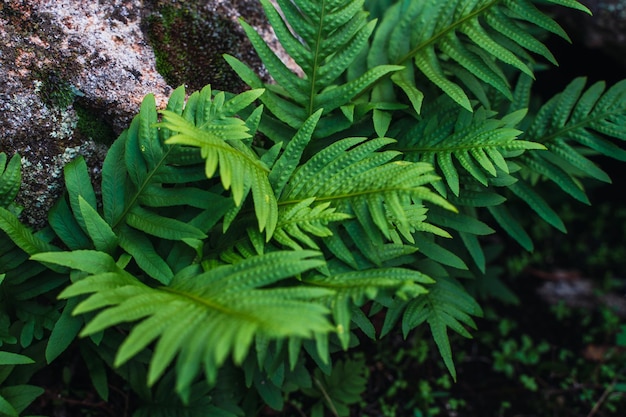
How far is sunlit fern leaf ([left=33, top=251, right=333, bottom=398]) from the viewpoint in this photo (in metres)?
1.47

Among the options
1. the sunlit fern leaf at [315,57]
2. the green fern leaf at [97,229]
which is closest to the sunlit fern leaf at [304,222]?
the sunlit fern leaf at [315,57]

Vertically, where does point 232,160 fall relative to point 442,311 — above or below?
above

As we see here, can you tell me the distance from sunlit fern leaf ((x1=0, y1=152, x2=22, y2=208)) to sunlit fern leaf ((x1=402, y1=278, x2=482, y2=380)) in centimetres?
156

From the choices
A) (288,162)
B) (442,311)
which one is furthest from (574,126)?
(288,162)

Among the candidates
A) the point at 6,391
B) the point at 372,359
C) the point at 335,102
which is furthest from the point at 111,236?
the point at 372,359

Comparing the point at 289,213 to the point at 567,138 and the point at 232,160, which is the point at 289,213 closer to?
the point at 232,160

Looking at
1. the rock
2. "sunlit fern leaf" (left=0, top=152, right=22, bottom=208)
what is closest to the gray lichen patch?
"sunlit fern leaf" (left=0, top=152, right=22, bottom=208)

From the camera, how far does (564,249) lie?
150 inches

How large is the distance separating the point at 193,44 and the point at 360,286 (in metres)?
1.33

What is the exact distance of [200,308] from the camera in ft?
5.62

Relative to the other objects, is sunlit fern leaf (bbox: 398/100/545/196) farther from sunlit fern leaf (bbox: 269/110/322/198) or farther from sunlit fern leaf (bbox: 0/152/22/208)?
sunlit fern leaf (bbox: 0/152/22/208)

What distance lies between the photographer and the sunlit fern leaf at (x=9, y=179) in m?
2.09

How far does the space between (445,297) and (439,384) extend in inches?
35.1

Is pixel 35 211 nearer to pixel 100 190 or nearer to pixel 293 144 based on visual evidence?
pixel 100 190
